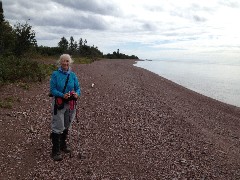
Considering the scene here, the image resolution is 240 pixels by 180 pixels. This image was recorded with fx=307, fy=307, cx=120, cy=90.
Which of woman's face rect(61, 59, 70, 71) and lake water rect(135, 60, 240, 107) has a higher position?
woman's face rect(61, 59, 70, 71)

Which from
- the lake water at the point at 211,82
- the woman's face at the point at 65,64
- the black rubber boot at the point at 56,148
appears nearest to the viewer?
the woman's face at the point at 65,64

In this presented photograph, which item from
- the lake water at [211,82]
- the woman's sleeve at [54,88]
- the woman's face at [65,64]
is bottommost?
the lake water at [211,82]

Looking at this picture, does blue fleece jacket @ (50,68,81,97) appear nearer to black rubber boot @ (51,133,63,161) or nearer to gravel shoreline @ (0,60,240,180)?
black rubber boot @ (51,133,63,161)

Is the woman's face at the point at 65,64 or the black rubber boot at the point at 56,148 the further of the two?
the black rubber boot at the point at 56,148

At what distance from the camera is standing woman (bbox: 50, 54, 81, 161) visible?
7436 mm

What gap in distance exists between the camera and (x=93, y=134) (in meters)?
9.96

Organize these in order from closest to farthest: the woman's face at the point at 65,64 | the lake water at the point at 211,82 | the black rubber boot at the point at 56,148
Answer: the woman's face at the point at 65,64
the black rubber boot at the point at 56,148
the lake water at the point at 211,82

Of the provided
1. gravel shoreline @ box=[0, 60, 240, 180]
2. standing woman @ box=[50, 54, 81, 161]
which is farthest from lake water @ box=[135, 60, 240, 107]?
standing woman @ box=[50, 54, 81, 161]

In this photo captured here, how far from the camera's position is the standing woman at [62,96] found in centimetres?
744

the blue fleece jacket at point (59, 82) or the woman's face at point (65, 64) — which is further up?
the woman's face at point (65, 64)

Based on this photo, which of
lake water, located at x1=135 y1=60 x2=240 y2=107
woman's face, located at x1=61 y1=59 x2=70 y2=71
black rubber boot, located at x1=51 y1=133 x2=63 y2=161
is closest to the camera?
woman's face, located at x1=61 y1=59 x2=70 y2=71

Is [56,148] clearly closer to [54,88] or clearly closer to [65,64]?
[54,88]

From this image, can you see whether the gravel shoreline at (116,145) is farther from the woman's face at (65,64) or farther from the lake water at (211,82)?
the lake water at (211,82)

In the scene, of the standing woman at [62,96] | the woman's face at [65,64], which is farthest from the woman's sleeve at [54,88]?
the woman's face at [65,64]
